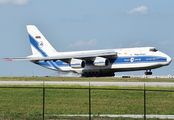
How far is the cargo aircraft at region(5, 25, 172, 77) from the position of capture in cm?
4700

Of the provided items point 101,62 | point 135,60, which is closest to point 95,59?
point 101,62

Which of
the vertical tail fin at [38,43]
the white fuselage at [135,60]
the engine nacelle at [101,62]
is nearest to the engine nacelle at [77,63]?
the engine nacelle at [101,62]

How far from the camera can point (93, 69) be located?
175 ft

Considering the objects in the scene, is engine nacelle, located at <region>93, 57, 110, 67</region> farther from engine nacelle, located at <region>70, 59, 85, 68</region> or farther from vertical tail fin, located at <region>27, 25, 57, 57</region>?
vertical tail fin, located at <region>27, 25, 57, 57</region>

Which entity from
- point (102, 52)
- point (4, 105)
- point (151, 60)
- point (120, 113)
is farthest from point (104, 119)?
point (102, 52)

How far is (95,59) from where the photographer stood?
51.9 m

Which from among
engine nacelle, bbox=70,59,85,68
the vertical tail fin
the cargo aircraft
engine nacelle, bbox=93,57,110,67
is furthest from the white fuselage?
the vertical tail fin

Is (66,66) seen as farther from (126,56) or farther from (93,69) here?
(126,56)

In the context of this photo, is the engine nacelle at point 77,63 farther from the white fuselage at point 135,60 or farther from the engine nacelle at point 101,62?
the white fuselage at point 135,60

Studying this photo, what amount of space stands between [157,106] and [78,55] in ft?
112

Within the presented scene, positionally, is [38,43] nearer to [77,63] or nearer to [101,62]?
[77,63]

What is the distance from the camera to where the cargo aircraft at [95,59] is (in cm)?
4700

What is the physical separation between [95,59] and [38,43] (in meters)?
14.3

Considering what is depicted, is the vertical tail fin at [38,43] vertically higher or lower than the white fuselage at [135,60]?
higher
